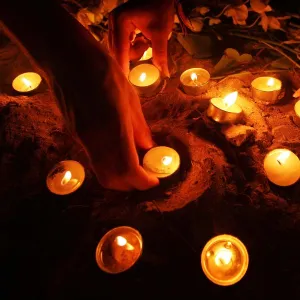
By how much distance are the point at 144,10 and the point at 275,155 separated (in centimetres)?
90

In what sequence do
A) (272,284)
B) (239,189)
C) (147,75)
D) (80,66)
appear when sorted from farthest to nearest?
(147,75) < (239,189) < (272,284) < (80,66)

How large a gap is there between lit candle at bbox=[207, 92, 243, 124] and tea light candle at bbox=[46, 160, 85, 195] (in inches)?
29.0

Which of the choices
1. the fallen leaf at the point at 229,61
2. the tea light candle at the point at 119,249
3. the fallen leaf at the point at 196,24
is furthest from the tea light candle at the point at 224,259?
the fallen leaf at the point at 196,24

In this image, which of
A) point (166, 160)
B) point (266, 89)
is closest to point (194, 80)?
point (266, 89)

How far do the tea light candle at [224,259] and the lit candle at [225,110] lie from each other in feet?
2.09

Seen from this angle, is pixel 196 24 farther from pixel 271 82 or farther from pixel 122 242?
pixel 122 242

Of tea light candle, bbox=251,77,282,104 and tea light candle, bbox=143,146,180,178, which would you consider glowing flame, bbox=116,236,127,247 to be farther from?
tea light candle, bbox=251,77,282,104

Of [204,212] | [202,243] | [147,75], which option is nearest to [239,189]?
[204,212]

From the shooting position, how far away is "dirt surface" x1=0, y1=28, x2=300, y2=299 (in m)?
1.21

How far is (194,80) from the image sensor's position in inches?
73.5

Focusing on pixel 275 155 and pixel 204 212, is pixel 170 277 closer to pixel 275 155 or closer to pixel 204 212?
pixel 204 212

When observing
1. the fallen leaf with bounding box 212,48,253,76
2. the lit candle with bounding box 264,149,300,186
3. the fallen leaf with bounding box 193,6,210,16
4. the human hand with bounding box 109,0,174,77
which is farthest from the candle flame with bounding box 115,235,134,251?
the fallen leaf with bounding box 193,6,210,16

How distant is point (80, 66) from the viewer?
3.08 ft

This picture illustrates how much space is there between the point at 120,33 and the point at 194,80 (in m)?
0.59
